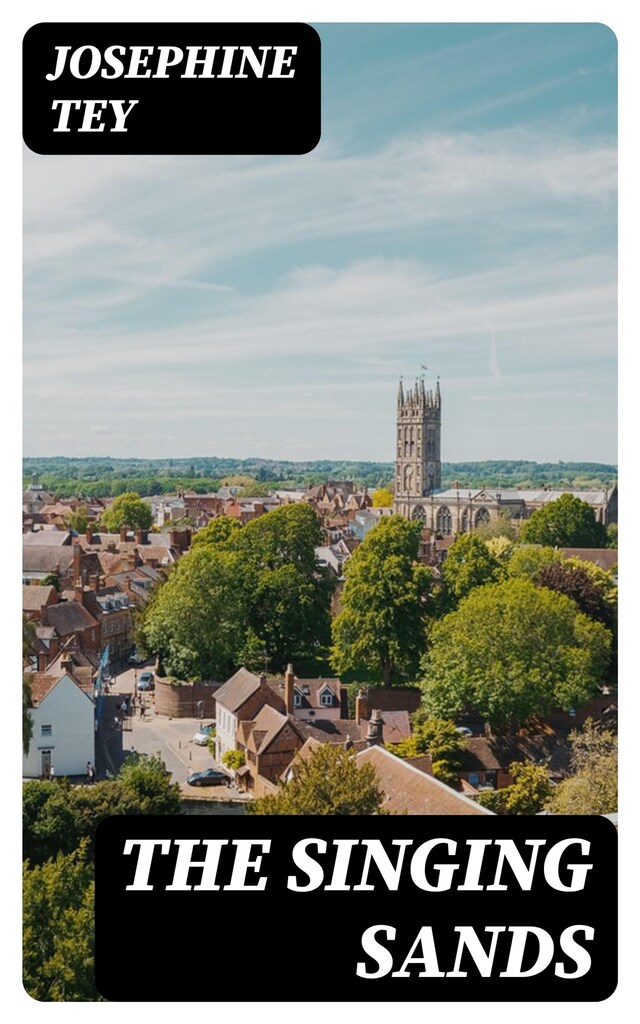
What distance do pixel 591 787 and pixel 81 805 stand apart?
4718 millimetres

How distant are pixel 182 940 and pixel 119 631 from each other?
1316 centimetres

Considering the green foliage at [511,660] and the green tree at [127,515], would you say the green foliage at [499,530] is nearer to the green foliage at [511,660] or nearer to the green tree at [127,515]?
the green tree at [127,515]

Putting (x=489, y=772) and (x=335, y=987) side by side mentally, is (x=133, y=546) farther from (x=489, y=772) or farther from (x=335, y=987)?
(x=335, y=987)

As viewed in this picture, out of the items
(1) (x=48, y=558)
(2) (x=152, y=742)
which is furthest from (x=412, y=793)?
(1) (x=48, y=558)

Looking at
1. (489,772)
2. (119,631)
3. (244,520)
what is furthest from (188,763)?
(244,520)

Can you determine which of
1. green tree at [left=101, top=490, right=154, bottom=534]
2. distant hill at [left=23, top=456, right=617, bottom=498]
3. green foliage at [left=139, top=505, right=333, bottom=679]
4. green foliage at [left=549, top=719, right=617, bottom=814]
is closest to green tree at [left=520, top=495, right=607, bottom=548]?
distant hill at [left=23, top=456, right=617, bottom=498]

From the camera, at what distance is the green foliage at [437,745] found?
12687 millimetres

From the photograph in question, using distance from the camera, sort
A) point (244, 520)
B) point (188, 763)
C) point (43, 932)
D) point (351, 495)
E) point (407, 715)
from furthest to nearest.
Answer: point (351, 495) → point (244, 520) → point (407, 715) → point (188, 763) → point (43, 932)

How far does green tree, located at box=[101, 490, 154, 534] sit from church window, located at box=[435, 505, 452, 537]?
12874 mm

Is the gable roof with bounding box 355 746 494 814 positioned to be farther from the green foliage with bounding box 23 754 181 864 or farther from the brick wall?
the brick wall

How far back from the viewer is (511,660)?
14477mm

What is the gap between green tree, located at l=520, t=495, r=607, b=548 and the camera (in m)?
26.1

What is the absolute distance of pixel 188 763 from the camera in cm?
1227

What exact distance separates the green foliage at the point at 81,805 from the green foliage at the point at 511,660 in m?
5.07
